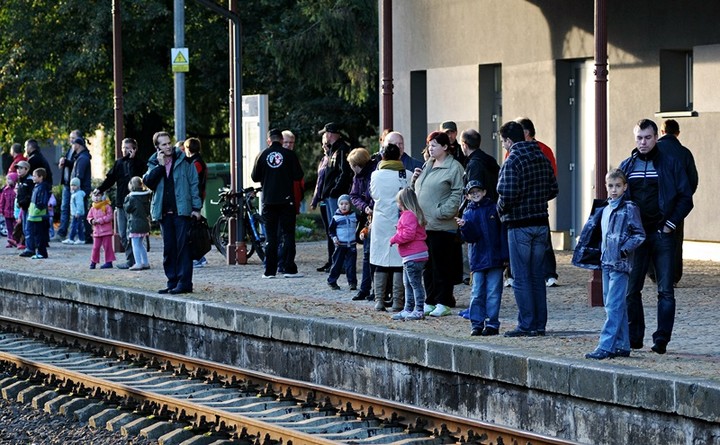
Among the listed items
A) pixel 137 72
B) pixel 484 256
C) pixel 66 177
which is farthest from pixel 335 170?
pixel 137 72

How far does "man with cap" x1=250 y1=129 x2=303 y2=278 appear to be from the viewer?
1888cm

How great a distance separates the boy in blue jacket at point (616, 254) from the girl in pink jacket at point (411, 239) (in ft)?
9.30

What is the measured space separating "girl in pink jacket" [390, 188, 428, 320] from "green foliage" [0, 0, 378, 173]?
2125 centimetres

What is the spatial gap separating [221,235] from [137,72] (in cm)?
1692

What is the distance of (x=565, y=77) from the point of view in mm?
22656

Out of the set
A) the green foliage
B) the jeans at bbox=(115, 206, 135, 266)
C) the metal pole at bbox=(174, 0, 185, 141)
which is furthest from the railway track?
the green foliage

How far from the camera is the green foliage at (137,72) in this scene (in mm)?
37156

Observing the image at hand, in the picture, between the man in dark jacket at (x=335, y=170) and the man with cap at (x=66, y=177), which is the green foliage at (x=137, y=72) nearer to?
the man with cap at (x=66, y=177)

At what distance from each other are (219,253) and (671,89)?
Answer: 24.0 ft

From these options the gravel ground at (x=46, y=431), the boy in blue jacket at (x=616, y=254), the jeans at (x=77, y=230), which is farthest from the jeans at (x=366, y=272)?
the jeans at (x=77, y=230)

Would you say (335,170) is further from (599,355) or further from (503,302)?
(599,355)

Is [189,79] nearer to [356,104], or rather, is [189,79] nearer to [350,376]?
[356,104]

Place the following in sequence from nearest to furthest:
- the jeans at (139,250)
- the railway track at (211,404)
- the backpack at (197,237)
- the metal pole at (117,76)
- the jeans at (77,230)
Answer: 1. the railway track at (211,404)
2. the backpack at (197,237)
3. the jeans at (139,250)
4. the metal pole at (117,76)
5. the jeans at (77,230)

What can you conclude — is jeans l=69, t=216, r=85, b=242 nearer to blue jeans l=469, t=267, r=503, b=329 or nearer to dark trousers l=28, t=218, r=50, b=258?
dark trousers l=28, t=218, r=50, b=258
